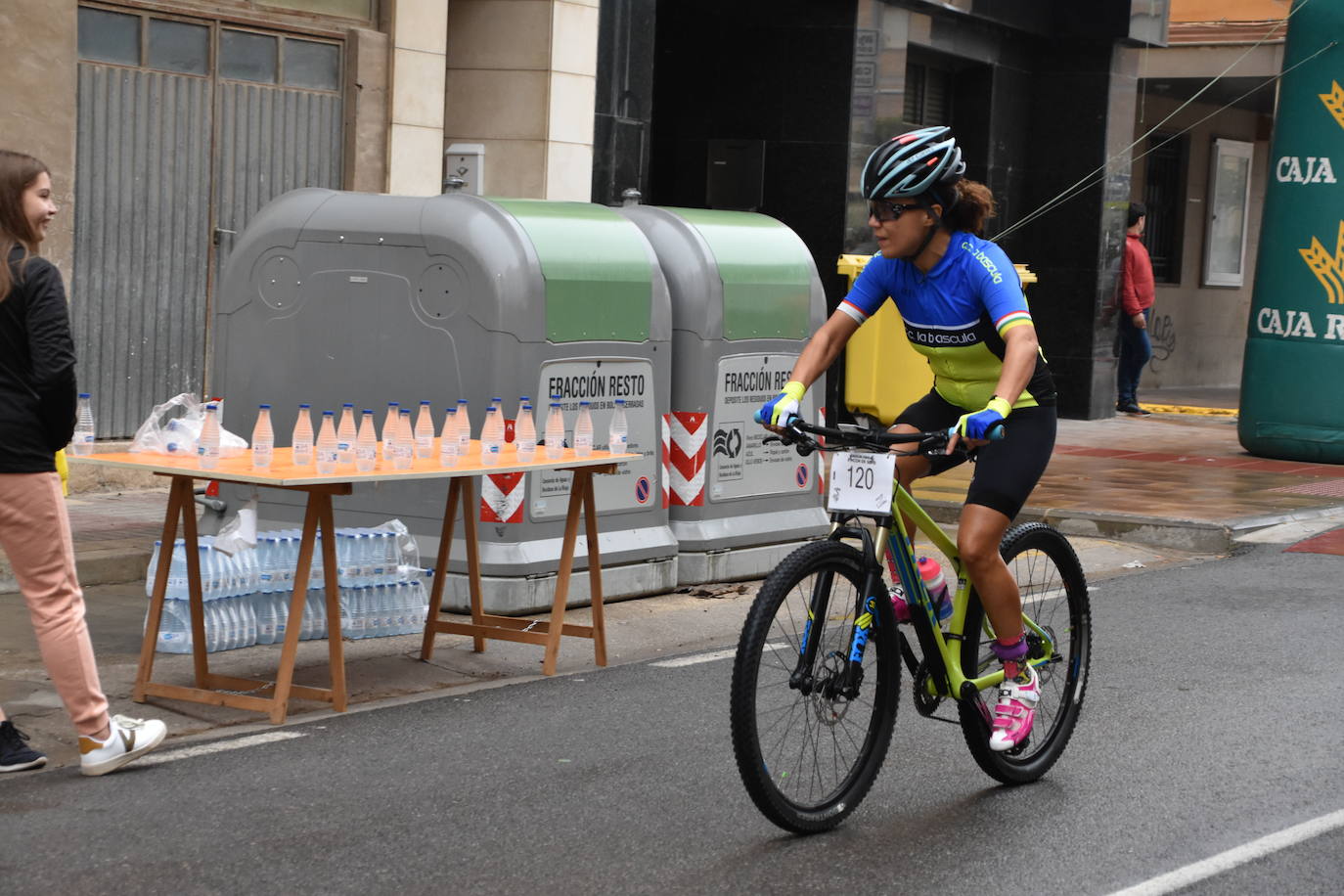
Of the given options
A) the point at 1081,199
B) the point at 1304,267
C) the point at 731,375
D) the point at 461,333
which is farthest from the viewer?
the point at 1081,199

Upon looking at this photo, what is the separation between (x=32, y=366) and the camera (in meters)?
5.37

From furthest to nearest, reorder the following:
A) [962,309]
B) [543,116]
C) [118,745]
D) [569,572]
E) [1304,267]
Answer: [1304,267] → [543,116] → [569,572] → [118,745] → [962,309]

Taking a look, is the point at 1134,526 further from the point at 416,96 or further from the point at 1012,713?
the point at 1012,713

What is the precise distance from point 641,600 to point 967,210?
384 centimetres

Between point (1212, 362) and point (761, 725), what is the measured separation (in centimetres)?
2195

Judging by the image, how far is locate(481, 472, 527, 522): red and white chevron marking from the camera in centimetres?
804

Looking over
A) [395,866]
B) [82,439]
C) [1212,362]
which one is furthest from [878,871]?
[1212,362]

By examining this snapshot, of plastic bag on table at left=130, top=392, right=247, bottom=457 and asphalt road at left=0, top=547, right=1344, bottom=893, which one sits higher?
plastic bag on table at left=130, top=392, right=247, bottom=457

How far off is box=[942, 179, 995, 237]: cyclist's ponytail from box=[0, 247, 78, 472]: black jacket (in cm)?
260

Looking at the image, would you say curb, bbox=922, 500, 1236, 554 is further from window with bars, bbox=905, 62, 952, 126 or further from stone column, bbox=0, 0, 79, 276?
window with bars, bbox=905, 62, 952, 126

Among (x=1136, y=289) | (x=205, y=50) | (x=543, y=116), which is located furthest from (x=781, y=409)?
(x=1136, y=289)

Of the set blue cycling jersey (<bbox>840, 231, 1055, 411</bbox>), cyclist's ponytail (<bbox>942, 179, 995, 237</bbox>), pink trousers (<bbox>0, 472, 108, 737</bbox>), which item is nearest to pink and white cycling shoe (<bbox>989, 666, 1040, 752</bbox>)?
blue cycling jersey (<bbox>840, 231, 1055, 411</bbox>)

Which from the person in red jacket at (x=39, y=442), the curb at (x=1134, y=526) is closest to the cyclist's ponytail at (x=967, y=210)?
the person in red jacket at (x=39, y=442)

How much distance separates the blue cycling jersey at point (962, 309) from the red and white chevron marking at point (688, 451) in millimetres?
3326
